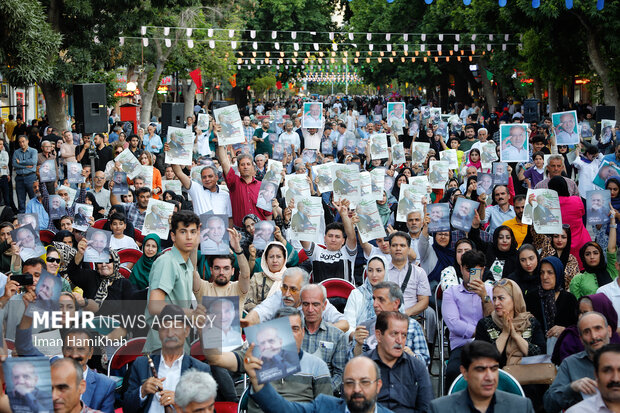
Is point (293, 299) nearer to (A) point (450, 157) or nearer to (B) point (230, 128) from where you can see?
(B) point (230, 128)

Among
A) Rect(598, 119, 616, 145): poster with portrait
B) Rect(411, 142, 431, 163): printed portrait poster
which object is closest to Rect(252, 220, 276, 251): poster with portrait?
Rect(411, 142, 431, 163): printed portrait poster

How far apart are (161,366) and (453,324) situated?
3.02 metres

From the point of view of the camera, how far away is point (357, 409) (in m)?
5.20

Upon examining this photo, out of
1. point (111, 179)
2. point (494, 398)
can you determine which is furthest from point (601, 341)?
point (111, 179)

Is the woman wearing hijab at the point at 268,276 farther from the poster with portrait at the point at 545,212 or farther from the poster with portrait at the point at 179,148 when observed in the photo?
the poster with portrait at the point at 179,148

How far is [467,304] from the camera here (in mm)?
8164

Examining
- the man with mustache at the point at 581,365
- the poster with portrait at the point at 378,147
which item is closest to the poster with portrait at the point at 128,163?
the poster with portrait at the point at 378,147

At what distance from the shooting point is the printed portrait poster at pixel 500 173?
45.1 feet

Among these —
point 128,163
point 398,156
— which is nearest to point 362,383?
point 128,163

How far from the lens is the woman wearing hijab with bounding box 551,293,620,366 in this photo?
6.94 meters

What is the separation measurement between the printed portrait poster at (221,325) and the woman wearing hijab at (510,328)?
7.88 ft

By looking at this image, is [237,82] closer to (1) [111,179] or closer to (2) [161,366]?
(1) [111,179]

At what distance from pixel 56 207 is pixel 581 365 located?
821cm

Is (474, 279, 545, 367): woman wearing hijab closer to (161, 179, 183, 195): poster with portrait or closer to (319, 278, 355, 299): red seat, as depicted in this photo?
(319, 278, 355, 299): red seat
